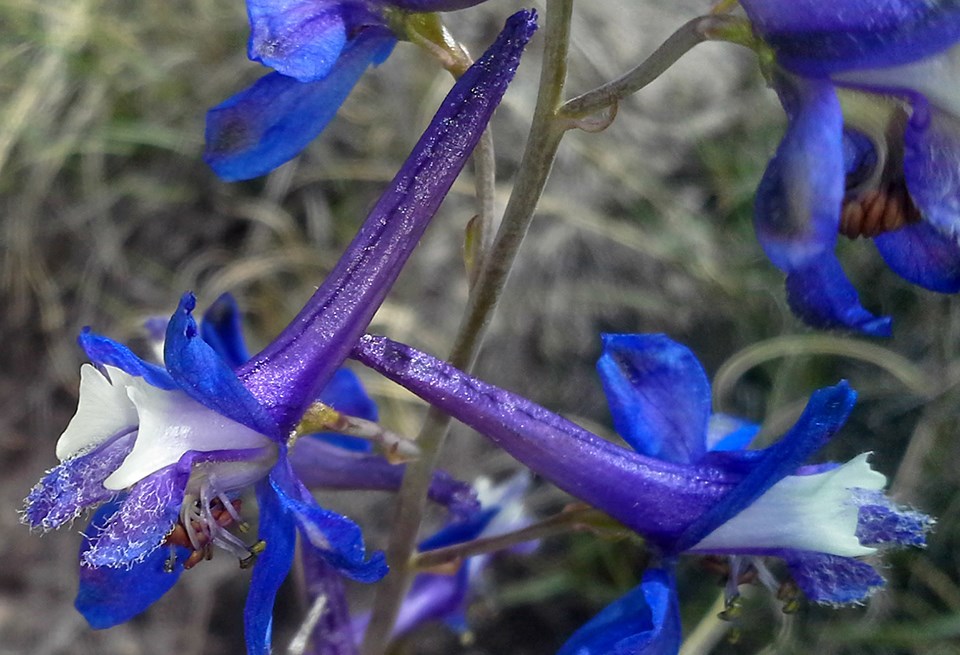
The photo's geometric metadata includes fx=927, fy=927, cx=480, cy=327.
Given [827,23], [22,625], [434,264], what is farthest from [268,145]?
[22,625]

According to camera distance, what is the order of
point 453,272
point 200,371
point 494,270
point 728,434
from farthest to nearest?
point 453,272
point 728,434
point 494,270
point 200,371

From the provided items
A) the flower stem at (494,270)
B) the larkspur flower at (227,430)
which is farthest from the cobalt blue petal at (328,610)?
the larkspur flower at (227,430)

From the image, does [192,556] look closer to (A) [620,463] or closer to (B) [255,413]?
(B) [255,413]

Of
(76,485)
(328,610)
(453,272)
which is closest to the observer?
(76,485)

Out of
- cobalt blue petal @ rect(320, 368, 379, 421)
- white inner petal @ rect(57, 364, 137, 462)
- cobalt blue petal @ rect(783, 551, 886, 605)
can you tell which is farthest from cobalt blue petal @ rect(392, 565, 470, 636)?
white inner petal @ rect(57, 364, 137, 462)

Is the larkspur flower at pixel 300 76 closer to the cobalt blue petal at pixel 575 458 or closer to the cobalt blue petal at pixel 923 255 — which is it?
the cobalt blue petal at pixel 575 458

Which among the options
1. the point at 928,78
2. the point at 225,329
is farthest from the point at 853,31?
the point at 225,329

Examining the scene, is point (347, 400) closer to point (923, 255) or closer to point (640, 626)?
point (640, 626)

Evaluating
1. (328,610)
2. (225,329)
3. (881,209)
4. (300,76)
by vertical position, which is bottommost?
(328,610)
